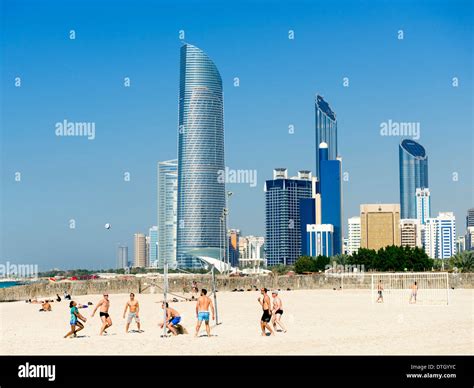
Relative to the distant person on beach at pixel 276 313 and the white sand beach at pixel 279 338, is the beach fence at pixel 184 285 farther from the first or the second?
the distant person on beach at pixel 276 313

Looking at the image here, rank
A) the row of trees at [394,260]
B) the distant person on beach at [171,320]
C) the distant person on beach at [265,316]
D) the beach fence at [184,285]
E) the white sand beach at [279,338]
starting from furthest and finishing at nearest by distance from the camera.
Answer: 1. the row of trees at [394,260]
2. the beach fence at [184,285]
3. the distant person on beach at [171,320]
4. the distant person on beach at [265,316]
5. the white sand beach at [279,338]

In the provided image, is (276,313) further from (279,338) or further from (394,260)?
(394,260)

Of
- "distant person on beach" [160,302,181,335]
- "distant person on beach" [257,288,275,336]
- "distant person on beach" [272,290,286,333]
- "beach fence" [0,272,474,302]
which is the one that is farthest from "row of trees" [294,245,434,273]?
"distant person on beach" [160,302,181,335]

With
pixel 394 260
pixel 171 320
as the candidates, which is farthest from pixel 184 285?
pixel 394 260

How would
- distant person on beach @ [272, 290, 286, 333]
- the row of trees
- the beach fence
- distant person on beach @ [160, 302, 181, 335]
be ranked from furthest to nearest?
the row of trees → the beach fence → distant person on beach @ [272, 290, 286, 333] → distant person on beach @ [160, 302, 181, 335]

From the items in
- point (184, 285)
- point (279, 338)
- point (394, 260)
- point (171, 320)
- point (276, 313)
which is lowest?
point (184, 285)

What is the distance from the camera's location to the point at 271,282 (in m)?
63.7

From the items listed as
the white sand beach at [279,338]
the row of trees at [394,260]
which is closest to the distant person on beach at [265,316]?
the white sand beach at [279,338]

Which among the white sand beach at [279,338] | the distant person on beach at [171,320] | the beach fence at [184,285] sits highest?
the distant person on beach at [171,320]

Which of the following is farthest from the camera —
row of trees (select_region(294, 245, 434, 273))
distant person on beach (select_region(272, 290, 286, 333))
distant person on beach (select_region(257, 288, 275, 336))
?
row of trees (select_region(294, 245, 434, 273))

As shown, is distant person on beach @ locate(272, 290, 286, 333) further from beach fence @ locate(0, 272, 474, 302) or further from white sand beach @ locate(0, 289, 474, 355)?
beach fence @ locate(0, 272, 474, 302)

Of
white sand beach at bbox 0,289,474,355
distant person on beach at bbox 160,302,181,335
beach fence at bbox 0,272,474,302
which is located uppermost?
distant person on beach at bbox 160,302,181,335

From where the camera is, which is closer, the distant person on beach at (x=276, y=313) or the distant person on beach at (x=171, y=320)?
the distant person on beach at (x=171, y=320)
